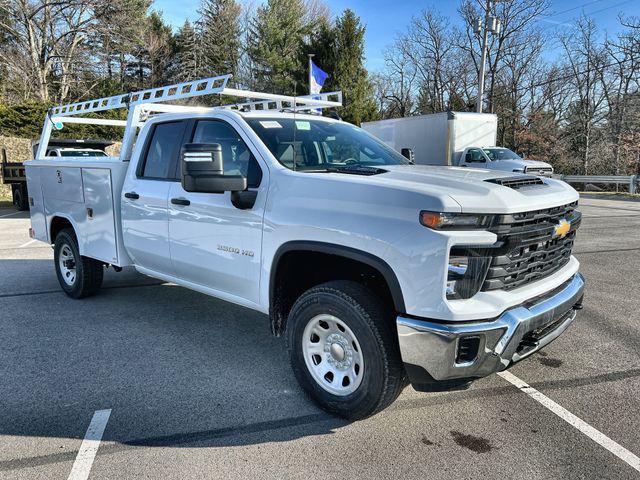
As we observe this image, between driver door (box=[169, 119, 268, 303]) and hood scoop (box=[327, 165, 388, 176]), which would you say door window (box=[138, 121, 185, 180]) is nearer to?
driver door (box=[169, 119, 268, 303])

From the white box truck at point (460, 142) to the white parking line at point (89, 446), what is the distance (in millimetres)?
16907

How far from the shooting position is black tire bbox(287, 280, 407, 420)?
2801 mm

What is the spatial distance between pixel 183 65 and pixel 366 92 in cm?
1659

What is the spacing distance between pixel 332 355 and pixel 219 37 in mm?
44981

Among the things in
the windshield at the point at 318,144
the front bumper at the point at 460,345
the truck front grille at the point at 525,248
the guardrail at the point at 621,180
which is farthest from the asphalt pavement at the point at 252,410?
the guardrail at the point at 621,180

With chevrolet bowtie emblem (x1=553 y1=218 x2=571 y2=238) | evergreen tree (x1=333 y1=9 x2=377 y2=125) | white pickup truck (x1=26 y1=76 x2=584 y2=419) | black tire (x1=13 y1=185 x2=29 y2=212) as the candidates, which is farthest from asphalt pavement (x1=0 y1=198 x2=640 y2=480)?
evergreen tree (x1=333 y1=9 x2=377 y2=125)

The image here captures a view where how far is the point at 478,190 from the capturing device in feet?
8.96

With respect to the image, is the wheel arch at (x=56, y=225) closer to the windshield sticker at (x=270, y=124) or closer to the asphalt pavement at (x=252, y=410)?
the asphalt pavement at (x=252, y=410)

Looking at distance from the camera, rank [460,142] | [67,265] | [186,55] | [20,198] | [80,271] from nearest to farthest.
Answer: [80,271]
[67,265]
[20,198]
[460,142]
[186,55]

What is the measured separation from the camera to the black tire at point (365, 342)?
9.19ft

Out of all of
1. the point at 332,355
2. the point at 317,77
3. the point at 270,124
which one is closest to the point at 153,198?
the point at 270,124

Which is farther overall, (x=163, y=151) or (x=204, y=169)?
(x=163, y=151)

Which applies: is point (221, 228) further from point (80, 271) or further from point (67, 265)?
point (67, 265)

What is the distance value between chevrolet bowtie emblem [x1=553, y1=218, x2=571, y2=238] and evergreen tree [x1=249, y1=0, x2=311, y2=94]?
39.4m
